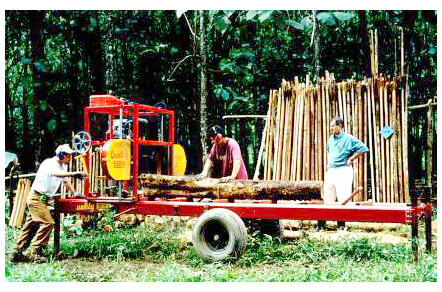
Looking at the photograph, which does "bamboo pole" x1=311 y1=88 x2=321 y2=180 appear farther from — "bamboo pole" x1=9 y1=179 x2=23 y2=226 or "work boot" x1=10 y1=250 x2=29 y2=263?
"bamboo pole" x1=9 y1=179 x2=23 y2=226

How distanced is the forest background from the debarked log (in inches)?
242

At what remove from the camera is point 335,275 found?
5.48 metres

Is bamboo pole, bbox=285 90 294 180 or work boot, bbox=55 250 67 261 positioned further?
bamboo pole, bbox=285 90 294 180

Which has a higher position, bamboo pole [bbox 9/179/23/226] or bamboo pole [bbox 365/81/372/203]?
bamboo pole [bbox 365/81/372/203]

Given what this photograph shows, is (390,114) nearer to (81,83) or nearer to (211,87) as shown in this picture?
(211,87)

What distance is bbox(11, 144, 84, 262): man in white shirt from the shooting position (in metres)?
7.05

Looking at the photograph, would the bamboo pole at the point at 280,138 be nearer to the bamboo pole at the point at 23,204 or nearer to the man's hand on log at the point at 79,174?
the man's hand on log at the point at 79,174

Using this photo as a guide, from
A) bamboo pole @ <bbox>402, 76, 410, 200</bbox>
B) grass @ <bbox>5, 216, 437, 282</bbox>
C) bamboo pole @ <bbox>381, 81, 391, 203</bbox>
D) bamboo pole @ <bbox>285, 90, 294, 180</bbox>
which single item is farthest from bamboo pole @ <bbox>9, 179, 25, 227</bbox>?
bamboo pole @ <bbox>402, 76, 410, 200</bbox>

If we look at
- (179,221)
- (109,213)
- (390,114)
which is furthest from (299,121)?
(109,213)

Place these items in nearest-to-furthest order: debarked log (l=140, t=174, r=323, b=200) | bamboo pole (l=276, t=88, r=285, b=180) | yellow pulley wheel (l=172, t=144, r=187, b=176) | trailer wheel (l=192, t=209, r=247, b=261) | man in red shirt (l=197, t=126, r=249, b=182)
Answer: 1. trailer wheel (l=192, t=209, r=247, b=261)
2. debarked log (l=140, t=174, r=323, b=200)
3. man in red shirt (l=197, t=126, r=249, b=182)
4. yellow pulley wheel (l=172, t=144, r=187, b=176)
5. bamboo pole (l=276, t=88, r=285, b=180)

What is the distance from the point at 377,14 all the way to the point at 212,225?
408 inches

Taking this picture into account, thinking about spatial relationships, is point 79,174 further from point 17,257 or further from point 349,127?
point 349,127

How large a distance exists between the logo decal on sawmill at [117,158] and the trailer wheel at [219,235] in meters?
1.40

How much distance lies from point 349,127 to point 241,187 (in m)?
3.07
